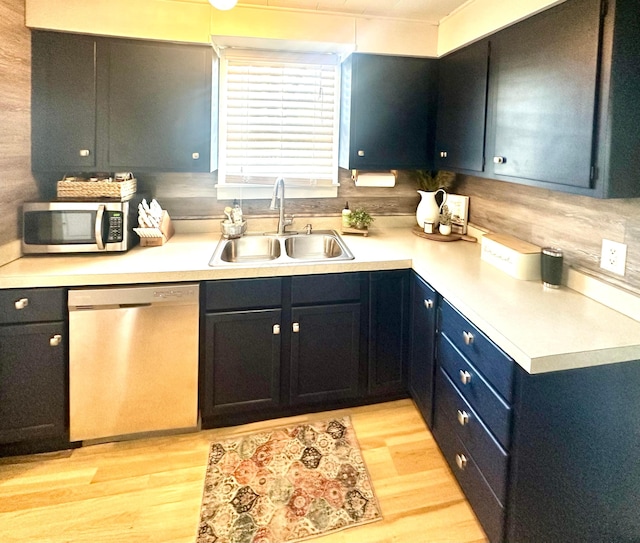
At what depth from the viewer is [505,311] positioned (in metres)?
1.54

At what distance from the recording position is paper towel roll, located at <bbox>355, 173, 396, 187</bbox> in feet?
8.92

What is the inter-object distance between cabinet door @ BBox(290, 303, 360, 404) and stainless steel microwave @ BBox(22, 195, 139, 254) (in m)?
1.04

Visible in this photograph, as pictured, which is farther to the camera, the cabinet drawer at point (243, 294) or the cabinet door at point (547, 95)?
the cabinet drawer at point (243, 294)

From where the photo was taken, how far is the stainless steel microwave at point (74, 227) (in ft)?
6.77

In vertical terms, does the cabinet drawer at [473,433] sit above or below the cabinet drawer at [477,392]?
below

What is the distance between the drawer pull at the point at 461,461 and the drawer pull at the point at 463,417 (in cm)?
14

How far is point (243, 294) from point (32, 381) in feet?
3.43

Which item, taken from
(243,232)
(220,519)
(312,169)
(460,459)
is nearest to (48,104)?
(243,232)

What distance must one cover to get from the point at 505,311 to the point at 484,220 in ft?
3.80

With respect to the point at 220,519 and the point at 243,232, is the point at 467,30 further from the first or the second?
the point at 220,519

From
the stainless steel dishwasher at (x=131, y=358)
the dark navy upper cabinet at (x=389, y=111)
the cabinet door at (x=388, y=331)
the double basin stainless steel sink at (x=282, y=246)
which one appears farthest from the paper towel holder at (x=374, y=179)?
the stainless steel dishwasher at (x=131, y=358)

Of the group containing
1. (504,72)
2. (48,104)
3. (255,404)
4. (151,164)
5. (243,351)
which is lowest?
(255,404)

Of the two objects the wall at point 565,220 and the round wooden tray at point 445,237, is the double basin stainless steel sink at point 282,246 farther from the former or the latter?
the wall at point 565,220

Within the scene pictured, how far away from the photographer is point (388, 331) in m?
2.30
